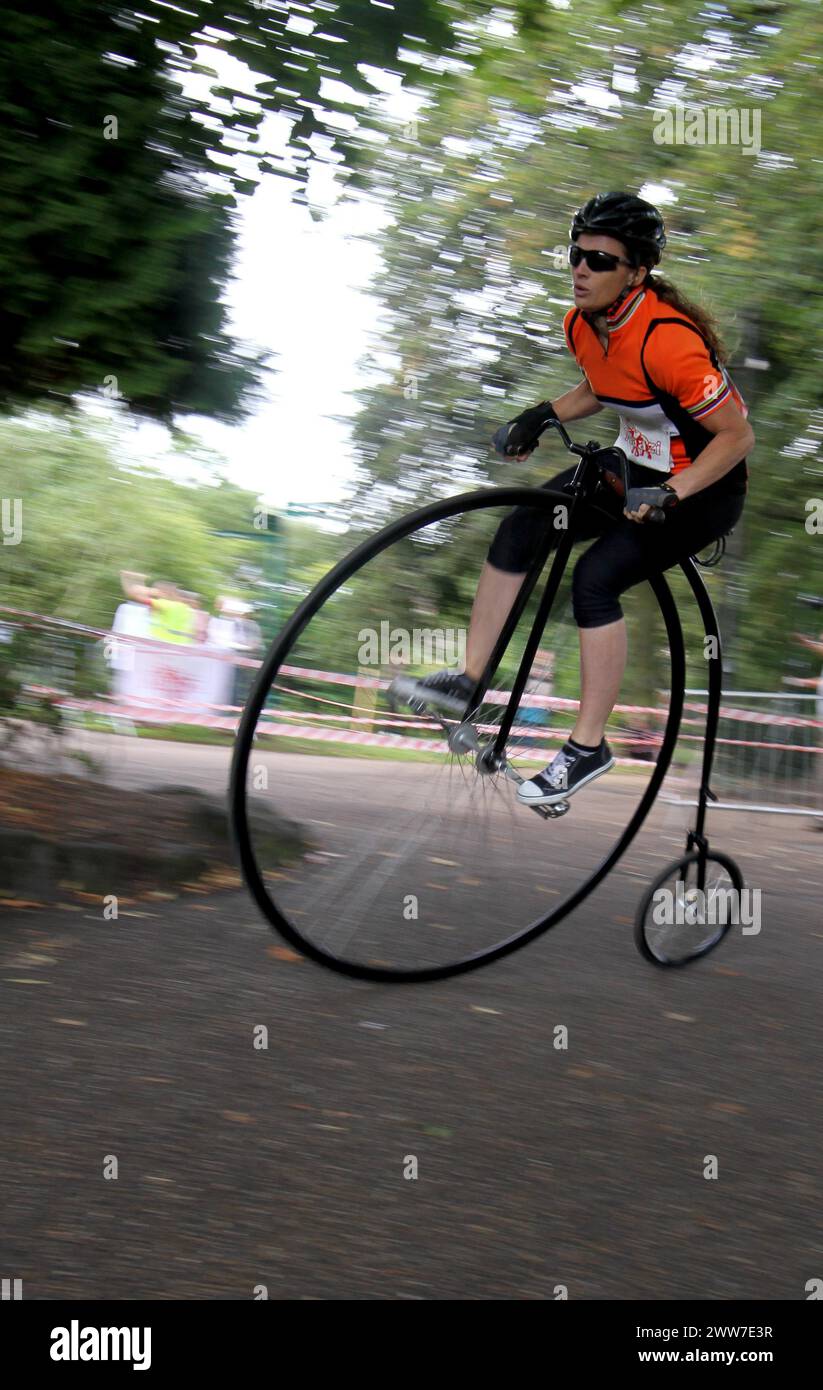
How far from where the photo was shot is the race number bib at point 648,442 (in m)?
4.61

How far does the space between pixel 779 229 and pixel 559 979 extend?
8.41 metres

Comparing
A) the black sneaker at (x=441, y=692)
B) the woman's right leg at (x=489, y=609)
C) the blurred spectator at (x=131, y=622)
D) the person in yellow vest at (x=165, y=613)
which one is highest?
the person in yellow vest at (x=165, y=613)

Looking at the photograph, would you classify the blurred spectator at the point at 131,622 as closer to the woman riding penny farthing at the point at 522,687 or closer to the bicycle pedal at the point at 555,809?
the woman riding penny farthing at the point at 522,687

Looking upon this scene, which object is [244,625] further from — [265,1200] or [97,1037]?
[265,1200]

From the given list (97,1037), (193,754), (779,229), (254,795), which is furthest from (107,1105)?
(779,229)

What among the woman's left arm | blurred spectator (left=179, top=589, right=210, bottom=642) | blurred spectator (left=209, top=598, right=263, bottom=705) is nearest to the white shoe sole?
the woman's left arm

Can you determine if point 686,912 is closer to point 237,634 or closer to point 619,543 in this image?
point 619,543

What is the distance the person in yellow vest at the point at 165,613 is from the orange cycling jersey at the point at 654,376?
28.7 ft

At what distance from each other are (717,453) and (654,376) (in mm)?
320

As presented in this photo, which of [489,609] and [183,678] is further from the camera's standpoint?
[183,678]

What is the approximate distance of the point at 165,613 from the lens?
14102mm

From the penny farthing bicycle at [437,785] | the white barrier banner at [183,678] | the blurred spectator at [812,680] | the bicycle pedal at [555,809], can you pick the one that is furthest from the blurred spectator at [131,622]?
the bicycle pedal at [555,809]

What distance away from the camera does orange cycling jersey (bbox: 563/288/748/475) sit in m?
4.32

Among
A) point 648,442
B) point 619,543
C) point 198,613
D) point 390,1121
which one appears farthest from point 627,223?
point 198,613
